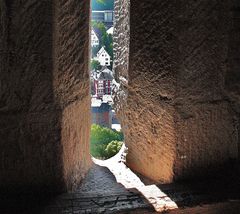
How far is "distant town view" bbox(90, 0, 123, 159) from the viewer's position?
418 cm

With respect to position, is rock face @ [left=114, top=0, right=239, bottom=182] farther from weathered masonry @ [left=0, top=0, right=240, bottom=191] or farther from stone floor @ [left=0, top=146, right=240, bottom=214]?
stone floor @ [left=0, top=146, right=240, bottom=214]

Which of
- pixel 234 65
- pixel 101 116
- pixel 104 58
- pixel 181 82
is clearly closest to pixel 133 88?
pixel 181 82

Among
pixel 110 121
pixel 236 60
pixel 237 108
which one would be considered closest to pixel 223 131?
pixel 237 108

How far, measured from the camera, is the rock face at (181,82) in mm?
1432

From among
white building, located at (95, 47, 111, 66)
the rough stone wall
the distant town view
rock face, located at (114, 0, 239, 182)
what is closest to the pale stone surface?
rock face, located at (114, 0, 239, 182)

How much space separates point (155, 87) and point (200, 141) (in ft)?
1.01

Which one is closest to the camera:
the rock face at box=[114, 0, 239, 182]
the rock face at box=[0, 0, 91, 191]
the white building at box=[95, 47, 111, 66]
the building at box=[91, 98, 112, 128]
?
the rock face at box=[0, 0, 91, 191]

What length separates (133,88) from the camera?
159cm

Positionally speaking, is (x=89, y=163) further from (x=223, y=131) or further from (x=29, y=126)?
(x=223, y=131)

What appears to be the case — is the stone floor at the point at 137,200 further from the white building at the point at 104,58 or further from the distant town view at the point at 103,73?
the white building at the point at 104,58

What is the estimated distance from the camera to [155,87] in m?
1.52

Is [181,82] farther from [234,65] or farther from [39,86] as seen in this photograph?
[39,86]

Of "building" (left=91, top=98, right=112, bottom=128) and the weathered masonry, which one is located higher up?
the weathered masonry

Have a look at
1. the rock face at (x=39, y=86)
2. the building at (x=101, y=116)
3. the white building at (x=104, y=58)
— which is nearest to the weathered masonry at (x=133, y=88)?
the rock face at (x=39, y=86)
